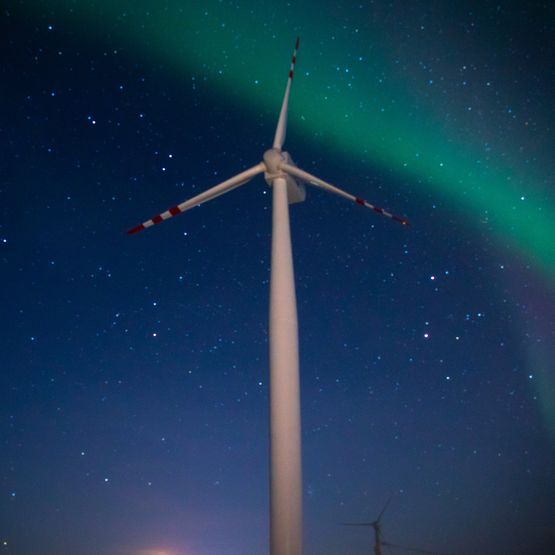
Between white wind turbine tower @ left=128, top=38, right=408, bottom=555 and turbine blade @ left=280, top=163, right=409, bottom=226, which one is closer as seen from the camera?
white wind turbine tower @ left=128, top=38, right=408, bottom=555

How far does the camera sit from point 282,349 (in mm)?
14414

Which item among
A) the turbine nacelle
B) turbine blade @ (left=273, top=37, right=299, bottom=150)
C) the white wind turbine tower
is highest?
turbine blade @ (left=273, top=37, right=299, bottom=150)

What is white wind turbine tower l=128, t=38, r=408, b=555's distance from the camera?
12.6 meters

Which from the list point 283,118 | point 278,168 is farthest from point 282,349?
point 283,118

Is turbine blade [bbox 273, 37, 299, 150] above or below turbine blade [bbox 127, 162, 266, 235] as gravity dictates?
above

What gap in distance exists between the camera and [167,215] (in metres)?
18.4

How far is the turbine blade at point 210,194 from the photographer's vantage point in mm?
18375

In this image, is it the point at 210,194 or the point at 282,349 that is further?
the point at 210,194

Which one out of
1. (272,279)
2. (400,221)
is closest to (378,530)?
(400,221)

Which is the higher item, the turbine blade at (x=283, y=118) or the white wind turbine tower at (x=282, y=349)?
the turbine blade at (x=283, y=118)

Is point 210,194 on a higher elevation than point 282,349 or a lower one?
higher

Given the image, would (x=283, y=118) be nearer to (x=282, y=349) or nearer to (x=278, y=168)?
(x=278, y=168)

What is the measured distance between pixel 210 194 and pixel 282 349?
24.0 ft

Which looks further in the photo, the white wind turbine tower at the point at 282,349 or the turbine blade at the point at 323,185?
the turbine blade at the point at 323,185
